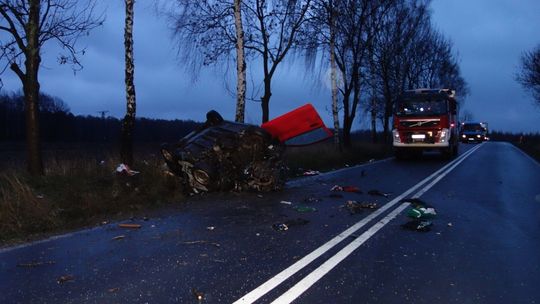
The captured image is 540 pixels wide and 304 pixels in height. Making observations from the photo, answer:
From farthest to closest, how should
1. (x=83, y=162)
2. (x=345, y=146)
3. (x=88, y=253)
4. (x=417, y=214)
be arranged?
(x=345, y=146)
(x=83, y=162)
(x=417, y=214)
(x=88, y=253)

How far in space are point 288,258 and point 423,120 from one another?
17664 millimetres

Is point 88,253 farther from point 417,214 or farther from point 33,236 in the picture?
point 417,214

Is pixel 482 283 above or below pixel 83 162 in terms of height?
below

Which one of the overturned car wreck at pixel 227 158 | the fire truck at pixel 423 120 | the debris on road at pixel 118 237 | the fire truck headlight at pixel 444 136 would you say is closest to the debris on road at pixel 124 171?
the overturned car wreck at pixel 227 158

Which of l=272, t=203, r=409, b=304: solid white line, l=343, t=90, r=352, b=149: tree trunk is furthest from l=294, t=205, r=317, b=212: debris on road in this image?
l=343, t=90, r=352, b=149: tree trunk

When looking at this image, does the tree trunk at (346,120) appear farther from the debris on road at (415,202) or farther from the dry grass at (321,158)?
the debris on road at (415,202)

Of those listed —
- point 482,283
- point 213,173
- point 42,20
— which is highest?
point 42,20

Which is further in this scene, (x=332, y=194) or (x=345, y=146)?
(x=345, y=146)

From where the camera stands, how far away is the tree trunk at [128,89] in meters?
12.8

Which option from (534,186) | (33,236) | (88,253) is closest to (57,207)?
(33,236)

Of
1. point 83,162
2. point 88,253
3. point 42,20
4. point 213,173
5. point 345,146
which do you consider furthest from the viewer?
point 345,146

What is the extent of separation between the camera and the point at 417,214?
8.31 meters

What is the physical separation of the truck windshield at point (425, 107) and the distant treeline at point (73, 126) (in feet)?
181

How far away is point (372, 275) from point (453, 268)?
974mm
